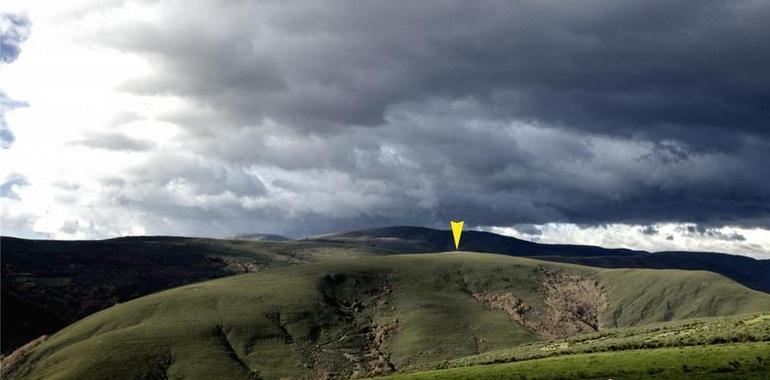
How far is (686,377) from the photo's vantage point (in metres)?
70.8

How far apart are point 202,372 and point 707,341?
123692 millimetres

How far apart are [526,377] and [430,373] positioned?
1550 cm

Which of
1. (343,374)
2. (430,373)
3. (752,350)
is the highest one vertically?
(752,350)

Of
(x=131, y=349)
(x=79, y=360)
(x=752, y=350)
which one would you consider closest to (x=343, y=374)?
(x=131, y=349)

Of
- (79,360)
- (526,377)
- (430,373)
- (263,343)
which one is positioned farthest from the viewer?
(263,343)

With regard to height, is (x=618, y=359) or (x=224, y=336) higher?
(x=618, y=359)

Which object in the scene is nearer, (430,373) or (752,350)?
(752,350)

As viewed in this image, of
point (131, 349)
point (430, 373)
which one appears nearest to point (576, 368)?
point (430, 373)

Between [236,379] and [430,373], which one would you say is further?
[236,379]

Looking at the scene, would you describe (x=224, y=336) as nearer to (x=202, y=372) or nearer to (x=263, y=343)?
(x=263, y=343)

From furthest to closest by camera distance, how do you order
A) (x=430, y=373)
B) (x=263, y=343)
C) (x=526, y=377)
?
(x=263, y=343) < (x=430, y=373) < (x=526, y=377)

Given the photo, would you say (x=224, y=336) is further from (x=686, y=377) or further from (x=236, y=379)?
(x=686, y=377)

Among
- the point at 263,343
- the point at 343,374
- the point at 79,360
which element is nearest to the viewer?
the point at 79,360

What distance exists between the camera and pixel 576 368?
258ft
